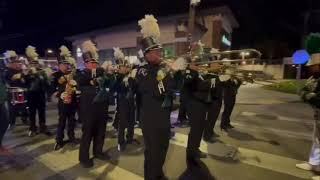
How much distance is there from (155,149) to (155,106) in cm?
61

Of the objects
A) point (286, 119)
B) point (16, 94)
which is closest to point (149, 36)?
point (16, 94)

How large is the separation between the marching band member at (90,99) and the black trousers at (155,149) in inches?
70.4

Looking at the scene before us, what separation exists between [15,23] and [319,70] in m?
31.3

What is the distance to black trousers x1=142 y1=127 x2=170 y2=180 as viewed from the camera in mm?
4430

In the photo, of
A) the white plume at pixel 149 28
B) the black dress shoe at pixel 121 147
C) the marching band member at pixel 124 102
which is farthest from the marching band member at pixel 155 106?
the black dress shoe at pixel 121 147

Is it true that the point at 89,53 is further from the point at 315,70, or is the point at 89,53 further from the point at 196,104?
the point at 315,70

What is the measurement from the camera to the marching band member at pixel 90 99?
233 inches

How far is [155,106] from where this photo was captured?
14.7 feet

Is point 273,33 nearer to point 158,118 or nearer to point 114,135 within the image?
point 114,135

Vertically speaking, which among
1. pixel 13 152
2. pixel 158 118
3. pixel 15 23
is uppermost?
pixel 15 23

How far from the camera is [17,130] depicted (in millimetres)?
9062

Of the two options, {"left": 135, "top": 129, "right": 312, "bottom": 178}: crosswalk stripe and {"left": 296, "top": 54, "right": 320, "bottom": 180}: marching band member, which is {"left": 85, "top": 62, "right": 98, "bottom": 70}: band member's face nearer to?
{"left": 135, "top": 129, "right": 312, "bottom": 178}: crosswalk stripe

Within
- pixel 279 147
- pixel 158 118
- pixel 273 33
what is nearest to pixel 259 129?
pixel 279 147

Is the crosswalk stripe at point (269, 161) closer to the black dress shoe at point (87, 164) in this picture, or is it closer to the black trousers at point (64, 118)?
the black dress shoe at point (87, 164)
